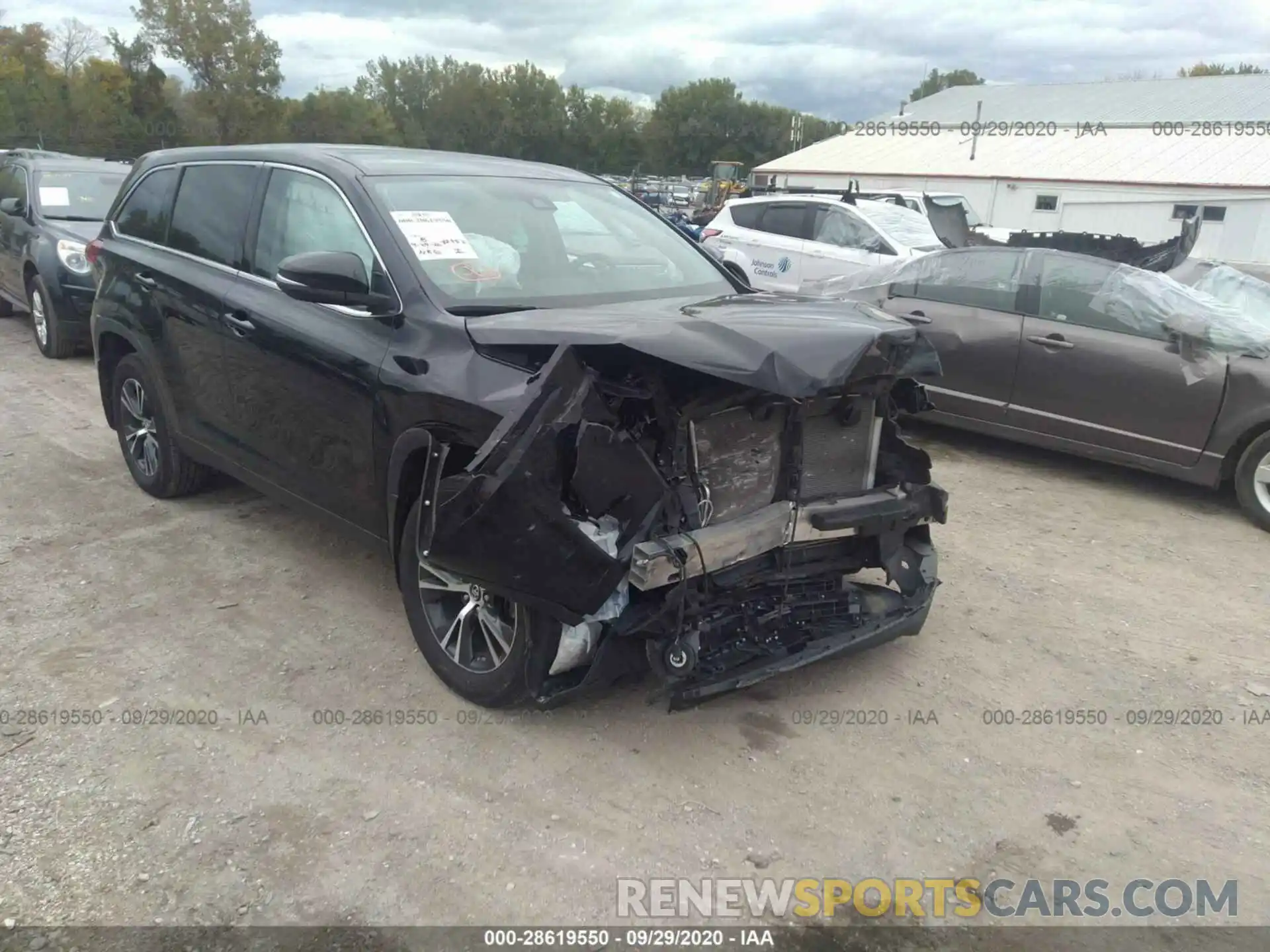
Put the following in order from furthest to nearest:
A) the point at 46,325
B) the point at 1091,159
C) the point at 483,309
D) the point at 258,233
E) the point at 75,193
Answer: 1. the point at 1091,159
2. the point at 75,193
3. the point at 46,325
4. the point at 258,233
5. the point at 483,309

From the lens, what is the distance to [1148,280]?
5996mm

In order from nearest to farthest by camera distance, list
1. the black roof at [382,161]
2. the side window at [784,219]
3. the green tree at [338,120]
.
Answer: the black roof at [382,161] → the side window at [784,219] → the green tree at [338,120]

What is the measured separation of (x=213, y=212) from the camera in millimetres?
4594

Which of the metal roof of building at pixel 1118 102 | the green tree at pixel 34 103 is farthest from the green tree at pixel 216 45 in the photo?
the metal roof of building at pixel 1118 102

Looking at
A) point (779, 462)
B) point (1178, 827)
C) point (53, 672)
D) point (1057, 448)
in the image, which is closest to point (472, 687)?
point (779, 462)

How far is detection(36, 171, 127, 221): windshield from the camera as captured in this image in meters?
9.24

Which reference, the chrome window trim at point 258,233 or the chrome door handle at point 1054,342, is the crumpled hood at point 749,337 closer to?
the chrome window trim at point 258,233

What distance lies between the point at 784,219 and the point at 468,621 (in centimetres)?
968

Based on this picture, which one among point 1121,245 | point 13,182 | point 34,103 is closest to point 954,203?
point 1121,245

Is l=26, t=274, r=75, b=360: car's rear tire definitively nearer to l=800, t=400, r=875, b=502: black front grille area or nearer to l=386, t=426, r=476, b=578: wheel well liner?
l=386, t=426, r=476, b=578: wheel well liner

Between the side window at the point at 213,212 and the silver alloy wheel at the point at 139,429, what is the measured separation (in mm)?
917

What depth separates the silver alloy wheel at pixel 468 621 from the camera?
326 centimetres

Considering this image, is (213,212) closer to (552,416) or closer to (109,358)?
(109,358)

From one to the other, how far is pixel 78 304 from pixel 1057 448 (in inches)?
330
